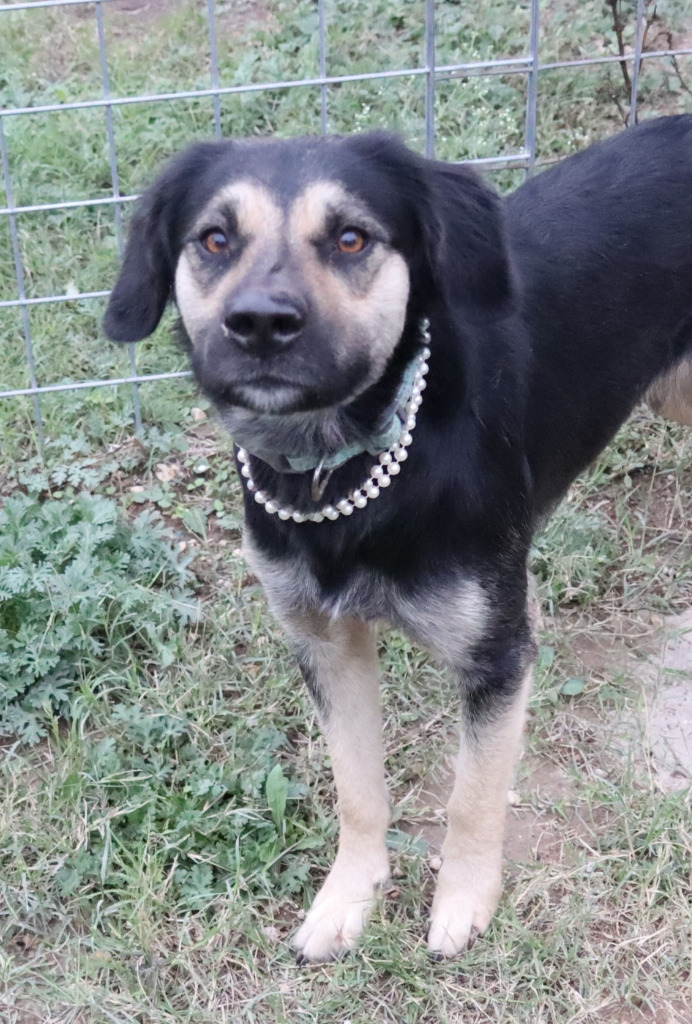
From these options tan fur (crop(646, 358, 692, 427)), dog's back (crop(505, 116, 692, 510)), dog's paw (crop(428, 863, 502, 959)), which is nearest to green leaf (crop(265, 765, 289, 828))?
dog's paw (crop(428, 863, 502, 959))

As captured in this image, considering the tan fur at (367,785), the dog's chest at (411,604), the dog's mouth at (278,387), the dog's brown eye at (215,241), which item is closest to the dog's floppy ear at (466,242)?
the dog's mouth at (278,387)

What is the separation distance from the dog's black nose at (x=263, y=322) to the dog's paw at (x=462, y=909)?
4.54 feet

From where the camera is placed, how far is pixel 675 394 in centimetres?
329

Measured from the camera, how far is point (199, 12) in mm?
6238

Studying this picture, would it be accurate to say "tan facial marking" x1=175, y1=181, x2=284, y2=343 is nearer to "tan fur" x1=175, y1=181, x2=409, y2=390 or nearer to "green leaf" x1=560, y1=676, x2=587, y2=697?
"tan fur" x1=175, y1=181, x2=409, y2=390

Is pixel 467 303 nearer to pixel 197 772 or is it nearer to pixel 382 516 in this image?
pixel 382 516

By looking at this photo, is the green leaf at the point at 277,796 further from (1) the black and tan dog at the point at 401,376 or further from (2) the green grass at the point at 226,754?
(1) the black and tan dog at the point at 401,376

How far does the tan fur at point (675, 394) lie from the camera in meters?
3.17

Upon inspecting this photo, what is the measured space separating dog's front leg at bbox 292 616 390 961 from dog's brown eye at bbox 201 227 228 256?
35.6 inches

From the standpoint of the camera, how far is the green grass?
8.27ft

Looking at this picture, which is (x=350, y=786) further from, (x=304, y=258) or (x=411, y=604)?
(x=304, y=258)

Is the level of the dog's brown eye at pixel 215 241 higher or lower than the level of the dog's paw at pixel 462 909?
higher

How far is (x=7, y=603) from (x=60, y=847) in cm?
83

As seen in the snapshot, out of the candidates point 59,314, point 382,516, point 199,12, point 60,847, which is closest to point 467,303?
point 382,516
